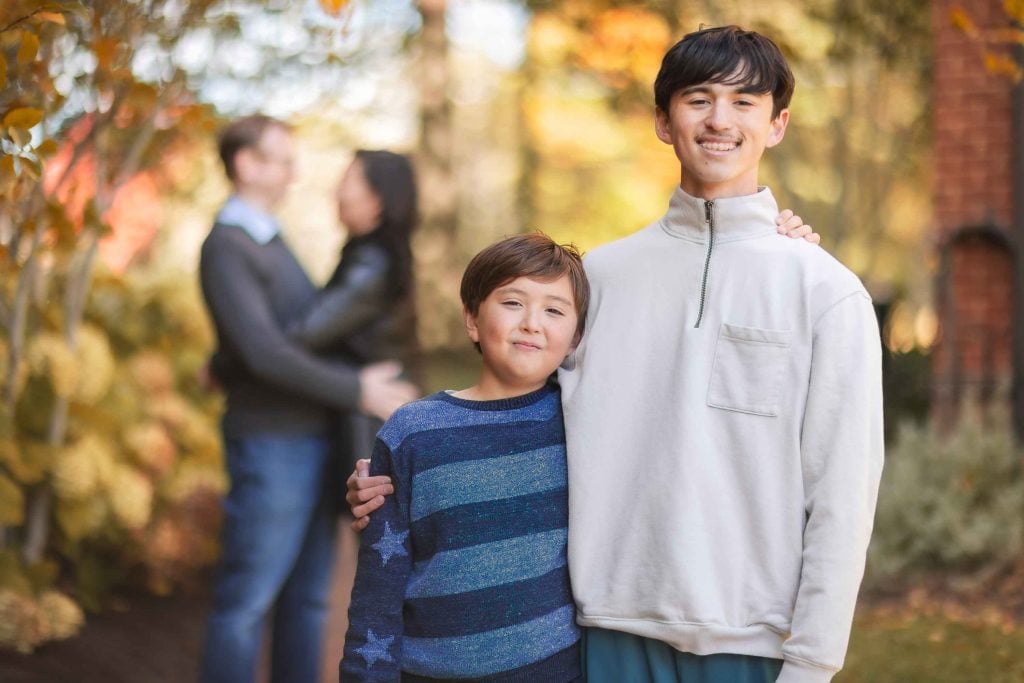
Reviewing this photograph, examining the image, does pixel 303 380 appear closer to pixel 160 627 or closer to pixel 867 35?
pixel 160 627

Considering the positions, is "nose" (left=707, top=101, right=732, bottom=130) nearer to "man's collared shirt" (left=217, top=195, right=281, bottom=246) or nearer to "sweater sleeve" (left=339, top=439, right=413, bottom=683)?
"sweater sleeve" (left=339, top=439, right=413, bottom=683)

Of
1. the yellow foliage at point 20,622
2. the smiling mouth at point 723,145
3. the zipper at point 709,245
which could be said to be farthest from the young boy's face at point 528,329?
the yellow foliage at point 20,622

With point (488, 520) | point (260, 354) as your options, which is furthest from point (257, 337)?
point (488, 520)

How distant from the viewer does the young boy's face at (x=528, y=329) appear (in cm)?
230

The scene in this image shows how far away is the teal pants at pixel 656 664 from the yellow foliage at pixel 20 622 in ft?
9.54

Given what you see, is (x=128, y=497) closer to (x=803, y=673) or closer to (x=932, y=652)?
(x=932, y=652)

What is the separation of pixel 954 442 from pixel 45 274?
4.44 metres

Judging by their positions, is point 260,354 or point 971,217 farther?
point 971,217

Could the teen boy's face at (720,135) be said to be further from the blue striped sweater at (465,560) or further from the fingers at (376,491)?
the fingers at (376,491)

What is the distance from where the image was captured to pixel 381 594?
2.24 m

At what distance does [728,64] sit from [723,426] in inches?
25.9

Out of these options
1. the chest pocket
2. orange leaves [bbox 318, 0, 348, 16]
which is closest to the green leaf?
orange leaves [bbox 318, 0, 348, 16]

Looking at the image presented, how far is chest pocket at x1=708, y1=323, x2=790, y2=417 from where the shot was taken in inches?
82.8

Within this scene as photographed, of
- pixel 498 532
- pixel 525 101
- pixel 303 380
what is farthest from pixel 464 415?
pixel 525 101
